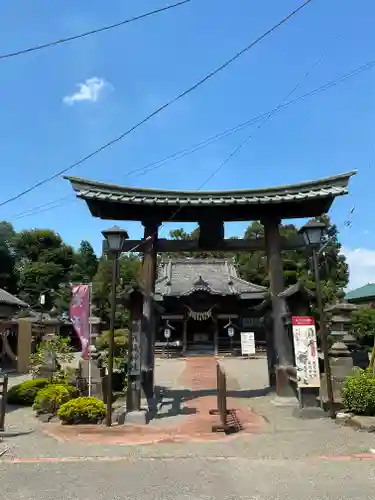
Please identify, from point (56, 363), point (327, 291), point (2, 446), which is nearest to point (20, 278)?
point (327, 291)

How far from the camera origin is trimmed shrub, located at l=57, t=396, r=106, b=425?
9.38 m

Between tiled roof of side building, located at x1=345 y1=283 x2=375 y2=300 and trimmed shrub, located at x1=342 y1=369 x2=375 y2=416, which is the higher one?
tiled roof of side building, located at x1=345 y1=283 x2=375 y2=300

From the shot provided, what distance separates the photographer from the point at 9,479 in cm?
563

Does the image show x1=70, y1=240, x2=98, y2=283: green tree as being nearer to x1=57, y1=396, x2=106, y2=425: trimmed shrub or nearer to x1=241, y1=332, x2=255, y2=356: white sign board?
x1=241, y1=332, x2=255, y2=356: white sign board

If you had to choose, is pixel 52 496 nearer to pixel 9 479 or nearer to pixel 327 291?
pixel 9 479

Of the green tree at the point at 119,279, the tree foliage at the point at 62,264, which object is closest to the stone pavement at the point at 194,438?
the green tree at the point at 119,279

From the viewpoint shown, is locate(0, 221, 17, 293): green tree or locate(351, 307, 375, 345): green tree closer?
locate(351, 307, 375, 345): green tree

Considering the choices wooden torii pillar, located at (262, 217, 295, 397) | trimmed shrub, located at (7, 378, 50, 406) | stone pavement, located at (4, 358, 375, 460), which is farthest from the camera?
trimmed shrub, located at (7, 378, 50, 406)

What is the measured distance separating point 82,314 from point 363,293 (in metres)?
31.1

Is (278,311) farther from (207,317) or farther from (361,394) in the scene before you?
(207,317)

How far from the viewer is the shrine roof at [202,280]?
35.2 meters

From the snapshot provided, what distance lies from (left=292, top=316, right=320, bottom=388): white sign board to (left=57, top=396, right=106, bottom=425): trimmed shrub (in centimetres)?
463

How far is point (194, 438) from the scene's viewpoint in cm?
783

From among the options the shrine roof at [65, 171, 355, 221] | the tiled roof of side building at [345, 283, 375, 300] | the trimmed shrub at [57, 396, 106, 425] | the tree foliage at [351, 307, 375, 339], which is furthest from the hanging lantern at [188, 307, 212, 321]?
the trimmed shrub at [57, 396, 106, 425]
